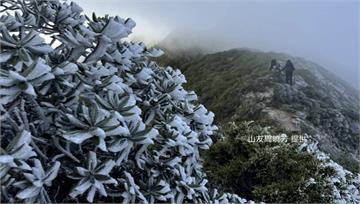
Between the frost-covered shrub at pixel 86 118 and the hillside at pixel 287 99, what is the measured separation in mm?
9071

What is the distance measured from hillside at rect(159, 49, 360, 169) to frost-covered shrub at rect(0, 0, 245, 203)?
29.8ft

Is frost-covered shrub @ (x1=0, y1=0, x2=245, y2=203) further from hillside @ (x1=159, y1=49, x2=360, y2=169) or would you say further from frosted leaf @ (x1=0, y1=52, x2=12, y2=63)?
hillside @ (x1=159, y1=49, x2=360, y2=169)

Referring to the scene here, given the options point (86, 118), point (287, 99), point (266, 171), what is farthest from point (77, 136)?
point (287, 99)

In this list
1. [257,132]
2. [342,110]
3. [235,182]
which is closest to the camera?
[235,182]

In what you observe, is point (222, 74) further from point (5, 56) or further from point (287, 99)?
point (5, 56)

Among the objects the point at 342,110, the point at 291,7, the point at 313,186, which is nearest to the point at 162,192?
the point at 313,186

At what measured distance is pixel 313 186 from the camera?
19.6ft

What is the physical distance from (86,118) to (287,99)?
14.1 metres

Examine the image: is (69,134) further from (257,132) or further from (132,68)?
(257,132)

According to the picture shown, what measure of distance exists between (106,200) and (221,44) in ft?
81.3

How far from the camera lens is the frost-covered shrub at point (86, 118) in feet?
6.65

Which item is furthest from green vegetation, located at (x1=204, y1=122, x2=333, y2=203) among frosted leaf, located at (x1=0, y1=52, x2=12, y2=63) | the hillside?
the hillside

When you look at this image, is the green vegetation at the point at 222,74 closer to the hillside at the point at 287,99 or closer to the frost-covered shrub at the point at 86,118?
the hillside at the point at 287,99

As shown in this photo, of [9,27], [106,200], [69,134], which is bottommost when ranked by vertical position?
[106,200]
